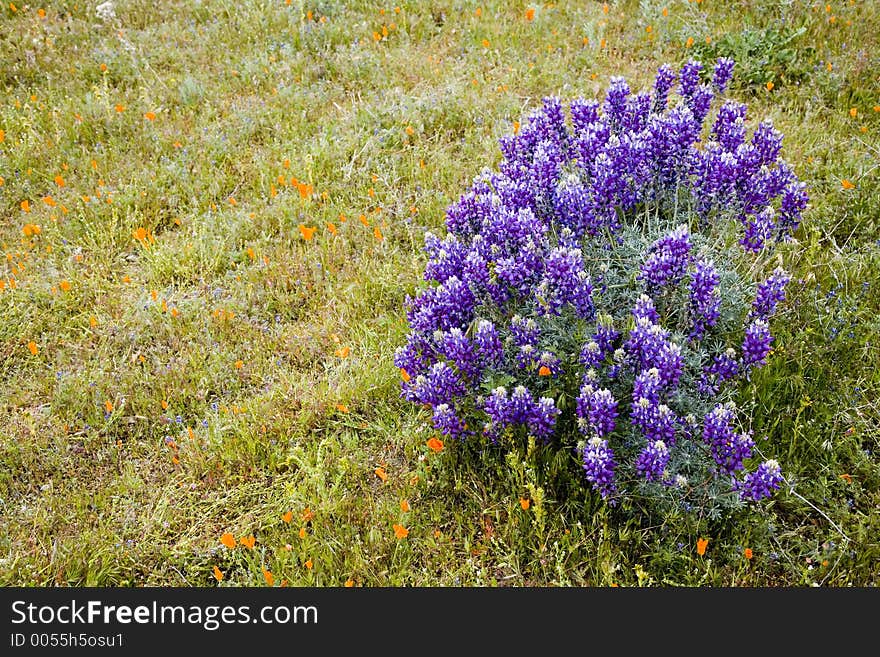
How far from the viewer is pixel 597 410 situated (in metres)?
3.44

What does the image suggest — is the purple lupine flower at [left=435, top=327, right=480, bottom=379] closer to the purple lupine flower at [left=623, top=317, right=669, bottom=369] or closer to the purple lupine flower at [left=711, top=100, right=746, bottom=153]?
the purple lupine flower at [left=623, top=317, right=669, bottom=369]

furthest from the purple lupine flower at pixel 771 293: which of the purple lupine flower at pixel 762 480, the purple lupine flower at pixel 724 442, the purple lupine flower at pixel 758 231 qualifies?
the purple lupine flower at pixel 762 480

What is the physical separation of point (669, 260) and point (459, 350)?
1.09 metres

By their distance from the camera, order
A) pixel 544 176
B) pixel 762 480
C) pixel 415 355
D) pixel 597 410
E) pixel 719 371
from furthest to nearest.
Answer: pixel 544 176 < pixel 415 355 < pixel 719 371 < pixel 597 410 < pixel 762 480

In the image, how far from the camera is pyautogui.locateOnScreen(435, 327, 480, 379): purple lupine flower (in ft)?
12.2

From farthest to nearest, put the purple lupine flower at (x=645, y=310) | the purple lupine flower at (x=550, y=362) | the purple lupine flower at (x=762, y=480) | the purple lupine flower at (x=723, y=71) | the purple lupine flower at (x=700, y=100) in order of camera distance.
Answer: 1. the purple lupine flower at (x=723, y=71)
2. the purple lupine flower at (x=700, y=100)
3. the purple lupine flower at (x=550, y=362)
4. the purple lupine flower at (x=645, y=310)
5. the purple lupine flower at (x=762, y=480)

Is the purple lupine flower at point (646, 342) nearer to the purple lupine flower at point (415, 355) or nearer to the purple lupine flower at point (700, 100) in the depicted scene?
the purple lupine flower at point (415, 355)

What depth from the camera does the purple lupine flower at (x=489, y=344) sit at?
12.1 ft

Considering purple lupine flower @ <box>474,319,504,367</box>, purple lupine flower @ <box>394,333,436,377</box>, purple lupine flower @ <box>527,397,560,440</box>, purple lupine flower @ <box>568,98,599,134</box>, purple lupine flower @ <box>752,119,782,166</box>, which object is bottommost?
purple lupine flower @ <box>527,397,560,440</box>

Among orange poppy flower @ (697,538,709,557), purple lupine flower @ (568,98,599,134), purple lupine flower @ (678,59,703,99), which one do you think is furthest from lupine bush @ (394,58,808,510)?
purple lupine flower @ (678,59,703,99)

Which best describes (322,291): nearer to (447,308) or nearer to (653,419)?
(447,308)

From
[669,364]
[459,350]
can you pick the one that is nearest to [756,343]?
[669,364]

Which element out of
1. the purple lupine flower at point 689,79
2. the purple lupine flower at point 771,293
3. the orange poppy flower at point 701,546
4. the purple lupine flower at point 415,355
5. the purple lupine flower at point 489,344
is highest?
the purple lupine flower at point 689,79

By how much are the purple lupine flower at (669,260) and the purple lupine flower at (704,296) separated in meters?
0.07
